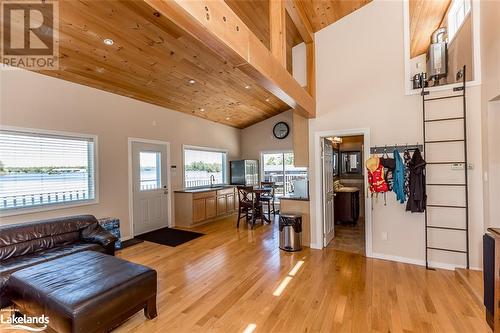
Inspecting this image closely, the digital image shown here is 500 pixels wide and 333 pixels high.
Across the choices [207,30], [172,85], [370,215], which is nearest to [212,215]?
[172,85]

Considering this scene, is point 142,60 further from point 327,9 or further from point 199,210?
point 199,210

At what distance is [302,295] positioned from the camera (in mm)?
2764

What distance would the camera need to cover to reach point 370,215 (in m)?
3.90

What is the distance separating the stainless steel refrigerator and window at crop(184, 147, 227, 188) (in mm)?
311

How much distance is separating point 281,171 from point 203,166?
2658mm

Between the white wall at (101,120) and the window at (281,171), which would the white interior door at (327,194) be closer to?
the window at (281,171)

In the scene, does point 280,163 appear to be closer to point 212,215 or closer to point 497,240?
point 212,215

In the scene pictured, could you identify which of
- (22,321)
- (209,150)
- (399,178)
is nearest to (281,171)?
(209,150)

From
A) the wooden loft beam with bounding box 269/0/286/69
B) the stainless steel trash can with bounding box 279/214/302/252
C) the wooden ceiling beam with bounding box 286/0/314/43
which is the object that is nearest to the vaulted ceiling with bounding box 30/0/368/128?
the wooden ceiling beam with bounding box 286/0/314/43

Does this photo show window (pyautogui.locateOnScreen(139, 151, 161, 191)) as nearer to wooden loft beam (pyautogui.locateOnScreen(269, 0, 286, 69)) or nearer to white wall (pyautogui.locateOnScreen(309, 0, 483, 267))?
white wall (pyautogui.locateOnScreen(309, 0, 483, 267))

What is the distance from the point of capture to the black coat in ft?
11.2

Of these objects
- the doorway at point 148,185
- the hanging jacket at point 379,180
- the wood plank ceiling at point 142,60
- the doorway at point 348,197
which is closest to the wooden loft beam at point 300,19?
the wood plank ceiling at point 142,60

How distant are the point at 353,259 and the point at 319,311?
64.4 inches

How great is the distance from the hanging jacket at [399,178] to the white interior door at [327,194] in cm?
115
